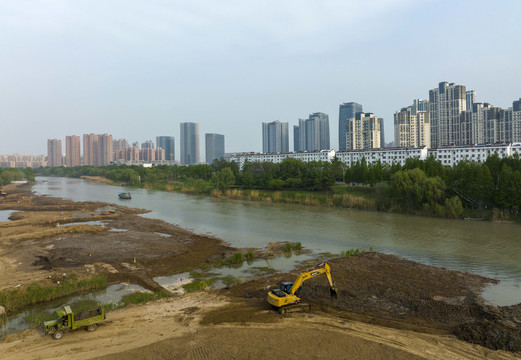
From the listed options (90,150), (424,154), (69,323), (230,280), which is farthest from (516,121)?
(90,150)

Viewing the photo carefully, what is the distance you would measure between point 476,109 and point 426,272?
9399cm

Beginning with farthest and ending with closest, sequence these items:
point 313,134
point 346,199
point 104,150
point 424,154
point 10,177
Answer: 1. point 104,150
2. point 313,134
3. point 10,177
4. point 424,154
5. point 346,199

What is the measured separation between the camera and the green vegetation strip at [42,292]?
37.1 ft

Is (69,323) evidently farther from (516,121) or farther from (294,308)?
(516,121)

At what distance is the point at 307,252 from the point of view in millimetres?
19453

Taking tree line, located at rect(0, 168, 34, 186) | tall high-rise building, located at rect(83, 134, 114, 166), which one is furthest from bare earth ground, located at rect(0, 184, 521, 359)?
tall high-rise building, located at rect(83, 134, 114, 166)

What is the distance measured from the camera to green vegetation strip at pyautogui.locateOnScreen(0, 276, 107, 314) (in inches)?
445

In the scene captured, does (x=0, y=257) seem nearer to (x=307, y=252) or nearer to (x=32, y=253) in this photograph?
(x=32, y=253)

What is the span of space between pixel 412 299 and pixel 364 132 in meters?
93.8

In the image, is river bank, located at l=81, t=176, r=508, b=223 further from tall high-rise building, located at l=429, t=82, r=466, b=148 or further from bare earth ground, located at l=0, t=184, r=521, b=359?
tall high-rise building, located at l=429, t=82, r=466, b=148

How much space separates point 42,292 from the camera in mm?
12031

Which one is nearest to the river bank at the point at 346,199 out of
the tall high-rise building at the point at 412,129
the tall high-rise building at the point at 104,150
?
the tall high-rise building at the point at 412,129

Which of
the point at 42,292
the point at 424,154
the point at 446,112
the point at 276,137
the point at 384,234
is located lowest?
the point at 384,234

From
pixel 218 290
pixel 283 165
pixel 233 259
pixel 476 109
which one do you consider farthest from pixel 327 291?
pixel 476 109
